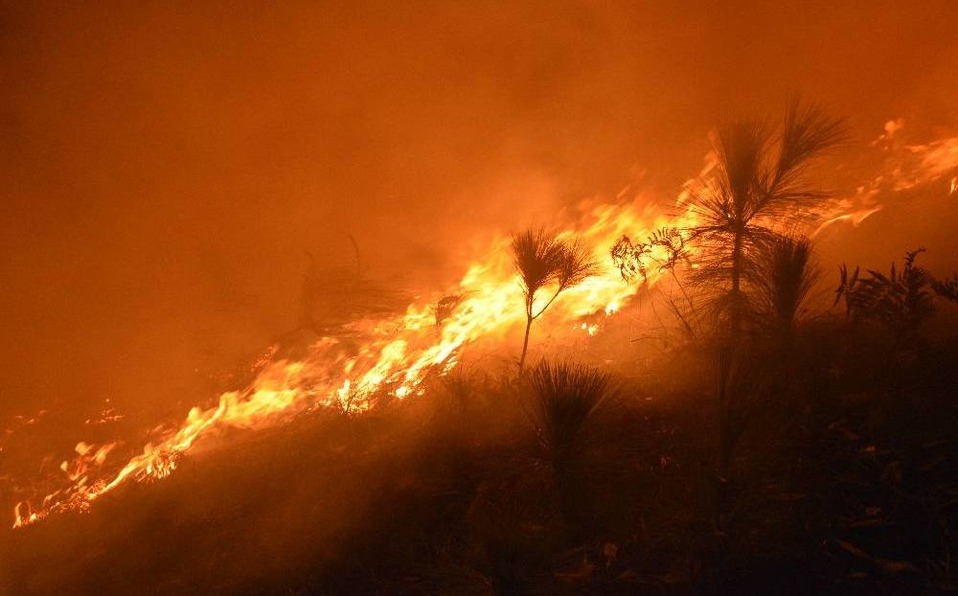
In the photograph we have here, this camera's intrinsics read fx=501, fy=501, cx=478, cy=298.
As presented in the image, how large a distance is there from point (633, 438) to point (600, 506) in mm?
952

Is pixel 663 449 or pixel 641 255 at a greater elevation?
pixel 641 255

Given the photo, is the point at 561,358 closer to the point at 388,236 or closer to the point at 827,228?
the point at 827,228

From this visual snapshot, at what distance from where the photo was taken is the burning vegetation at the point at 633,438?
3.31 meters

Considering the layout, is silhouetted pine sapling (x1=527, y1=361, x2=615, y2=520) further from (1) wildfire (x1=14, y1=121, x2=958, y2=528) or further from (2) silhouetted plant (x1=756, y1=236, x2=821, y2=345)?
(1) wildfire (x1=14, y1=121, x2=958, y2=528)

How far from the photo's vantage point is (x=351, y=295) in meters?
13.7

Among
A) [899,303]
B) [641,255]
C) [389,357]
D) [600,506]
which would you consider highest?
[641,255]

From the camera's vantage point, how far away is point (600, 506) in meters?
3.99

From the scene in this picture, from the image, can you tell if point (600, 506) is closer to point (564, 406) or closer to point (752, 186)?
point (564, 406)

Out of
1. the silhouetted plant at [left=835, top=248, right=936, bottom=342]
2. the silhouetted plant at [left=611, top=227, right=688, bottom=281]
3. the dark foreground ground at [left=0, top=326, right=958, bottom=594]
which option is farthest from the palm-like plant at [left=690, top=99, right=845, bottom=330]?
the silhouetted plant at [left=611, top=227, right=688, bottom=281]

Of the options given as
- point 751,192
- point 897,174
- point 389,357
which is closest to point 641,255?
point 751,192

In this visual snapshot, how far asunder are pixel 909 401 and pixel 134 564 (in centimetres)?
819

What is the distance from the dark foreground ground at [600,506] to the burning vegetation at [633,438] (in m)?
0.02

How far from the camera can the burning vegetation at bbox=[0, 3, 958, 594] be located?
130 inches

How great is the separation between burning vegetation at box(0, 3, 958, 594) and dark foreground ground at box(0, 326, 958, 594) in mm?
21
